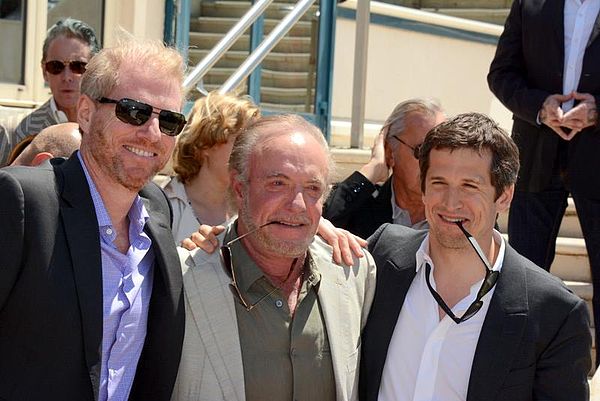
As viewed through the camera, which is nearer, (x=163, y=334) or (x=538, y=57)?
(x=163, y=334)

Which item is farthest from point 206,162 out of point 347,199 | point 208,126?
point 347,199

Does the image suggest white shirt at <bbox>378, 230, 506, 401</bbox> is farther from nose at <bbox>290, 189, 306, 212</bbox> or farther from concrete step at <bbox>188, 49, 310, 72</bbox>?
concrete step at <bbox>188, 49, 310, 72</bbox>

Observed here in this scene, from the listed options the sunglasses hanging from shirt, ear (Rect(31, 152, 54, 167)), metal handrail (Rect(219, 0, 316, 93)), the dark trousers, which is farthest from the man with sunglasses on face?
the sunglasses hanging from shirt

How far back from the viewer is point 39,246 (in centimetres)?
275

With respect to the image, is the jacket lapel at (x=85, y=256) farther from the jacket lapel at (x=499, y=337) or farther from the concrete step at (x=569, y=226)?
the concrete step at (x=569, y=226)

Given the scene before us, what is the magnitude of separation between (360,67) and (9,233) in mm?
4692

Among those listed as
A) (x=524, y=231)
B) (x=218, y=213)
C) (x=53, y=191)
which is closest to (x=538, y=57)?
(x=524, y=231)

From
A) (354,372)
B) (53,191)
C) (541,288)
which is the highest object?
(53,191)

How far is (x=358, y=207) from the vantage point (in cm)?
488

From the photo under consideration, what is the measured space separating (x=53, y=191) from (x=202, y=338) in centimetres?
63

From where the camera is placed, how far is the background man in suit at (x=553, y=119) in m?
4.91

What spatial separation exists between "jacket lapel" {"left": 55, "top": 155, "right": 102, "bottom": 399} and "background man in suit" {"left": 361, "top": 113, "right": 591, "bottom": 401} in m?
0.92

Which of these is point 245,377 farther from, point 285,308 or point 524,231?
point 524,231

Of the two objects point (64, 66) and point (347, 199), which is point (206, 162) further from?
point (64, 66)
